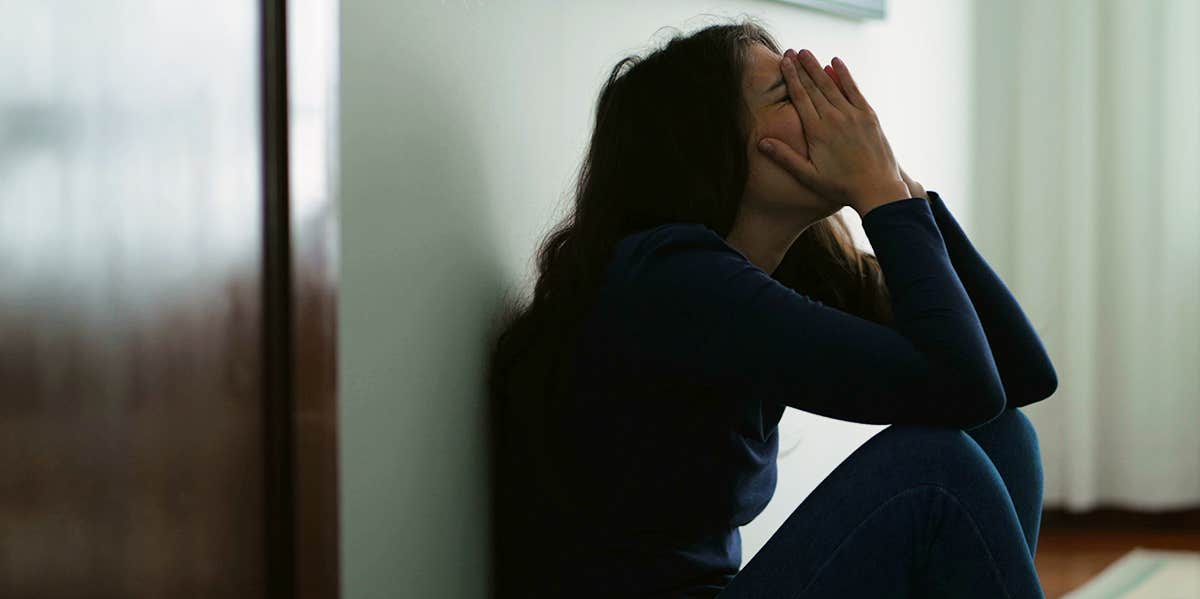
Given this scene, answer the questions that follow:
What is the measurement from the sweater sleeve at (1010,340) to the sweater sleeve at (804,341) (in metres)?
0.23

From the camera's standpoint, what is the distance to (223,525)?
798 mm

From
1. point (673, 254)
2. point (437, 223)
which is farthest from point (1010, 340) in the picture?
point (437, 223)

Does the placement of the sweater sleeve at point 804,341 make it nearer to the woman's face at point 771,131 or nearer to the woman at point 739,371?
the woman at point 739,371

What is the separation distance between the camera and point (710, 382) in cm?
100

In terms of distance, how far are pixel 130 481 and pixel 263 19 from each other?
12.1 inches

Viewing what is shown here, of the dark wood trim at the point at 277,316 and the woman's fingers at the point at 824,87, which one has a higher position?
the woman's fingers at the point at 824,87

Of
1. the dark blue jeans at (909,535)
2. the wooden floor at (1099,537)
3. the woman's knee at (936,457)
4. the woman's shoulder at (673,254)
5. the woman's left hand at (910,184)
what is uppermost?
the woman's left hand at (910,184)

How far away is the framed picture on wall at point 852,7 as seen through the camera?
5.64 feet

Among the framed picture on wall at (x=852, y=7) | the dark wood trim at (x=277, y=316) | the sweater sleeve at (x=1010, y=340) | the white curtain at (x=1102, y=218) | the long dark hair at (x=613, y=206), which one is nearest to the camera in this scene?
the dark wood trim at (x=277, y=316)

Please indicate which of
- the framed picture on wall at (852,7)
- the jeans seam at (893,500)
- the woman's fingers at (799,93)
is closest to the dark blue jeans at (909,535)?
the jeans seam at (893,500)

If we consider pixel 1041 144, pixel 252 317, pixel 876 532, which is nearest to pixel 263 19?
pixel 252 317

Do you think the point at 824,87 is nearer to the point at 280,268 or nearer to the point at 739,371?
the point at 739,371

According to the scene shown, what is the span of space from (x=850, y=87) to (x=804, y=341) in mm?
293

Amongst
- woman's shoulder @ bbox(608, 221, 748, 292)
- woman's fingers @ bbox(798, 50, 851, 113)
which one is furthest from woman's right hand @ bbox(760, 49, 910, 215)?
woman's shoulder @ bbox(608, 221, 748, 292)
